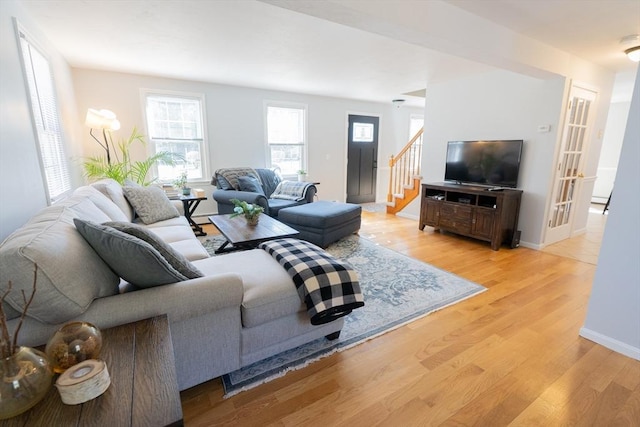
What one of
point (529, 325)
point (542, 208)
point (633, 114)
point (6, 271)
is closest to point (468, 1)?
point (633, 114)

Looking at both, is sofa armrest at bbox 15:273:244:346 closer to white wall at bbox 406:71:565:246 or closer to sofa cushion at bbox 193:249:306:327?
sofa cushion at bbox 193:249:306:327

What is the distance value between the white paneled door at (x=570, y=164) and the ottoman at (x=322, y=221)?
263cm

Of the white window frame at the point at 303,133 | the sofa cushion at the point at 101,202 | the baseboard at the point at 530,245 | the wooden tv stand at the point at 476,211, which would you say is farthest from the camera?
the white window frame at the point at 303,133

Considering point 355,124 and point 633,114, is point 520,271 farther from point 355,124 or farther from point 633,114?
point 355,124

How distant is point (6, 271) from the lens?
1010 mm

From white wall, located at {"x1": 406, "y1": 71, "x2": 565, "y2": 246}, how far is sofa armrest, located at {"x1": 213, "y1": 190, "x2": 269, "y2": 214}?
9.74 ft

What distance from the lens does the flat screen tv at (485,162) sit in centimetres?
388

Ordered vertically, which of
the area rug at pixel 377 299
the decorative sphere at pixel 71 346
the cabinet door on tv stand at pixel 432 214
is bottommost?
the area rug at pixel 377 299

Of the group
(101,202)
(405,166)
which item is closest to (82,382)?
(101,202)

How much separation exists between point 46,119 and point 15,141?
3.43 feet

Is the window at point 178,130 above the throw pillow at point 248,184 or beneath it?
above

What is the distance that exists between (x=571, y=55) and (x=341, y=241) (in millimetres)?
3485

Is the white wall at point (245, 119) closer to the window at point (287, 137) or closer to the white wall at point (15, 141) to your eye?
the window at point (287, 137)

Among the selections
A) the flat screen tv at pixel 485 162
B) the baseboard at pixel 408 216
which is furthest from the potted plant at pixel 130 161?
the flat screen tv at pixel 485 162
